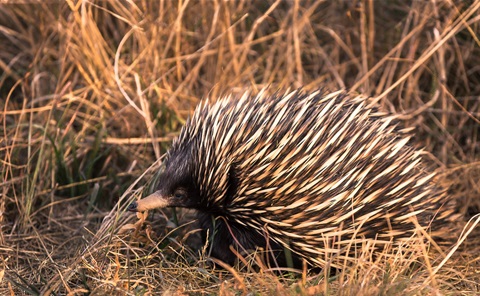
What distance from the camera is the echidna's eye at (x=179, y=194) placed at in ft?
8.90

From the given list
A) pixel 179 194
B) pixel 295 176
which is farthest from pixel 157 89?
pixel 295 176

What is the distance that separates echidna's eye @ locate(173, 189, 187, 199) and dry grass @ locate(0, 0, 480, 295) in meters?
0.23

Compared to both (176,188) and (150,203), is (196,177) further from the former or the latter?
(150,203)

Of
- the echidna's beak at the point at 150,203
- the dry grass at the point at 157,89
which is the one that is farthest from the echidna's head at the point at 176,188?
the dry grass at the point at 157,89

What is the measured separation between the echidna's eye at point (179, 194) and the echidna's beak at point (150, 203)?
0.04 meters

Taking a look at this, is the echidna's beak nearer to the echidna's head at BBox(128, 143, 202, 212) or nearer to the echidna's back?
the echidna's head at BBox(128, 143, 202, 212)

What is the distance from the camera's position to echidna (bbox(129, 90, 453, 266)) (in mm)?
2641

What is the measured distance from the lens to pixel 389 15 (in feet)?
13.6

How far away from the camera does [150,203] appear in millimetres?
2680

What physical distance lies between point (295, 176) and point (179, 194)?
43cm

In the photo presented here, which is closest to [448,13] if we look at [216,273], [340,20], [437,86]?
[437,86]

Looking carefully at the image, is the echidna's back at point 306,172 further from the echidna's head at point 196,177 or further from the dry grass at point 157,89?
the dry grass at point 157,89

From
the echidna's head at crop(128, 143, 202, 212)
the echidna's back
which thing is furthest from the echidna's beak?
the echidna's back

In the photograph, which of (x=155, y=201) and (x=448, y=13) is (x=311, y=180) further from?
(x=448, y=13)
